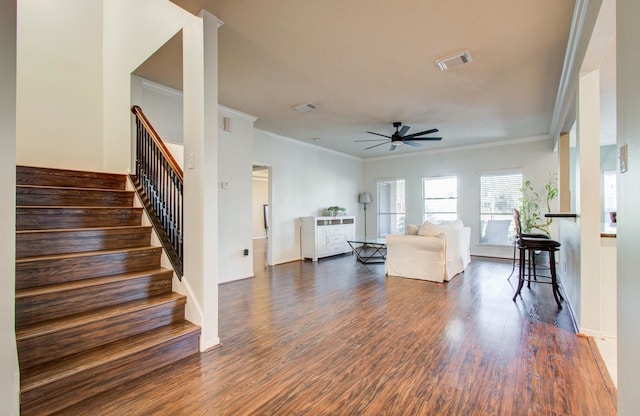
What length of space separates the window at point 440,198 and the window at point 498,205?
63cm

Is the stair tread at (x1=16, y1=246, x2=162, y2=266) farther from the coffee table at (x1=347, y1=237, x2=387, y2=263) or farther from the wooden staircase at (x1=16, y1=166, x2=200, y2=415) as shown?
the coffee table at (x1=347, y1=237, x2=387, y2=263)

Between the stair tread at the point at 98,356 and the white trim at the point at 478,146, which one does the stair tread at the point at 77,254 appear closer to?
the stair tread at the point at 98,356

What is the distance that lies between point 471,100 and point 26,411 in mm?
5298

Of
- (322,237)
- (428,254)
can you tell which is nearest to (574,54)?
(428,254)

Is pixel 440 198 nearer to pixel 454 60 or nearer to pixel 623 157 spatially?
pixel 454 60

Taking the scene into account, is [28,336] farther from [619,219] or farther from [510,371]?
[619,219]

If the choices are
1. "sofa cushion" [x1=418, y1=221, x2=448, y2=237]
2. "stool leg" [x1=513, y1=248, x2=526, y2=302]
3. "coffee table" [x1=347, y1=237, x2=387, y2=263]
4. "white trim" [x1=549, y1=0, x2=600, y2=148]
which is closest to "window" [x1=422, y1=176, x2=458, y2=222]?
"coffee table" [x1=347, y1=237, x2=387, y2=263]

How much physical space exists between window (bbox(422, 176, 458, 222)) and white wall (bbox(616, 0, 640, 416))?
6.31 m

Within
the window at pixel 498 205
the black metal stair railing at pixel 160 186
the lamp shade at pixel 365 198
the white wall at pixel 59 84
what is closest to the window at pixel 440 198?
the window at pixel 498 205

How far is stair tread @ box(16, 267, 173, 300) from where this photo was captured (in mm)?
1950

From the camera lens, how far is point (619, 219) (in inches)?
53.4

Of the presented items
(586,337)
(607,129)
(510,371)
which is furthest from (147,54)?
(607,129)

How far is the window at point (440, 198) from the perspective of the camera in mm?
7434

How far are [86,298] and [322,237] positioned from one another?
470 cm
